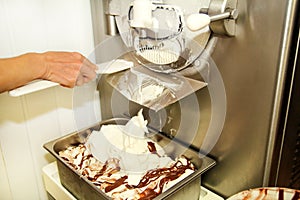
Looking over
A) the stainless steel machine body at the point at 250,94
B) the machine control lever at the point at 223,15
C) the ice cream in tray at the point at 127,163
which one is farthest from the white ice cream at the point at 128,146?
the machine control lever at the point at 223,15

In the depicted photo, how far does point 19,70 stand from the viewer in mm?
742

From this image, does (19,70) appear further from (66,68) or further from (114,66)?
(114,66)

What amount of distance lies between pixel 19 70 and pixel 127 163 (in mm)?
376

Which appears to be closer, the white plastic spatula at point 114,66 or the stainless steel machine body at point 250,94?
the stainless steel machine body at point 250,94

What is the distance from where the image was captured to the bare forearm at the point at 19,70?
73 cm

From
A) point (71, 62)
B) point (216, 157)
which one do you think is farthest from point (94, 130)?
point (216, 157)

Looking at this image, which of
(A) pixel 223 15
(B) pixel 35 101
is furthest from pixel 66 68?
(A) pixel 223 15

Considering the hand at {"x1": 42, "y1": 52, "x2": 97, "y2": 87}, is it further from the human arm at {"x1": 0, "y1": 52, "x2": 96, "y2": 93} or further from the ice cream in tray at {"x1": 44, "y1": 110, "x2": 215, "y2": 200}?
the ice cream in tray at {"x1": 44, "y1": 110, "x2": 215, "y2": 200}

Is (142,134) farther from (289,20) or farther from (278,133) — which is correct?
(289,20)

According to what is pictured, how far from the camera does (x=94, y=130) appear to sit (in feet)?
3.28

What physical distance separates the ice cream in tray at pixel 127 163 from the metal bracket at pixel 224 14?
36cm

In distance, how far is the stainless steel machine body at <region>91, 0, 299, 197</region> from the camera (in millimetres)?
640

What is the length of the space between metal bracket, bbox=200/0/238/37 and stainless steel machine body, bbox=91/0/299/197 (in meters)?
0.01

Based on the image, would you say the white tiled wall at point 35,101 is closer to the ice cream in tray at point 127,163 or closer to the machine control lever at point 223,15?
the ice cream in tray at point 127,163
